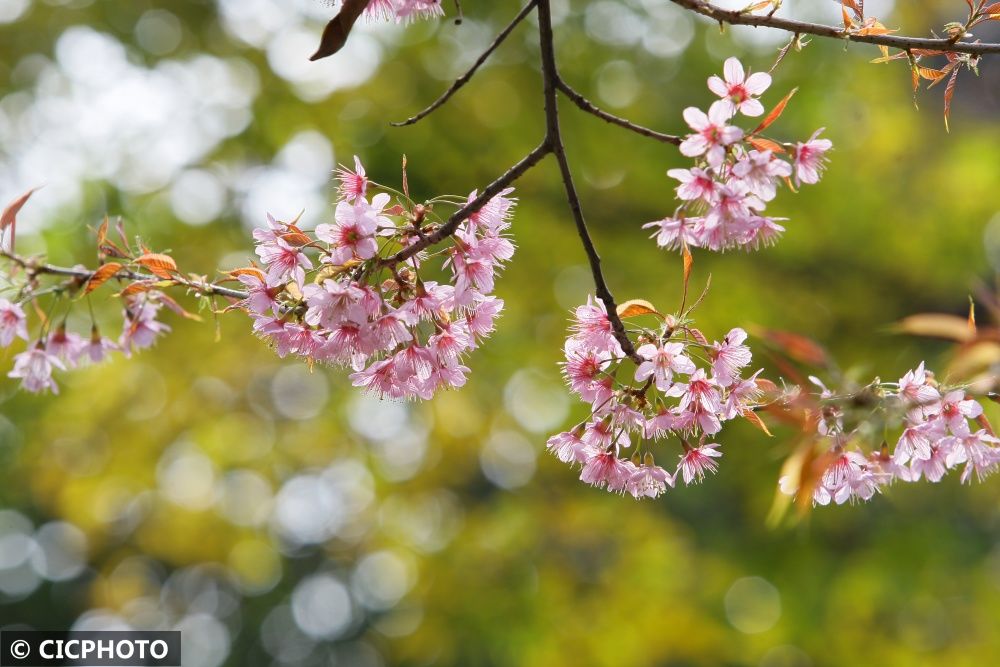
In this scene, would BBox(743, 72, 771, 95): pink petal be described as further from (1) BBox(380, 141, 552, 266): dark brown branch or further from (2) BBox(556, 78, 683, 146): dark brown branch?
(1) BBox(380, 141, 552, 266): dark brown branch

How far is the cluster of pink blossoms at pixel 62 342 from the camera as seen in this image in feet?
4.75

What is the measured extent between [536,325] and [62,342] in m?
2.26

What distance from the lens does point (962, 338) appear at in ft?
2.45

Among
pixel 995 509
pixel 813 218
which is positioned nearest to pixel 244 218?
pixel 813 218

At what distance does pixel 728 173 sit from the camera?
1022 millimetres

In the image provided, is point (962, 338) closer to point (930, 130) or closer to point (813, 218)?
point (813, 218)

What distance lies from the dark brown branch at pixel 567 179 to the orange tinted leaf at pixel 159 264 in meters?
0.59

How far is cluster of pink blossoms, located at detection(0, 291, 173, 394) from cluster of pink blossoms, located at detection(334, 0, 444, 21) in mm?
534

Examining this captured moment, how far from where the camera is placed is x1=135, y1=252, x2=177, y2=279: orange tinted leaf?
1.32m

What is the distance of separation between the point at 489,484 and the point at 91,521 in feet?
7.33

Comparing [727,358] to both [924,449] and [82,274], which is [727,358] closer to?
[924,449]

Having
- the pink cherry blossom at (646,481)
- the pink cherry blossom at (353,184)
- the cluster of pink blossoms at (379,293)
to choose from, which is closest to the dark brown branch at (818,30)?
the cluster of pink blossoms at (379,293)

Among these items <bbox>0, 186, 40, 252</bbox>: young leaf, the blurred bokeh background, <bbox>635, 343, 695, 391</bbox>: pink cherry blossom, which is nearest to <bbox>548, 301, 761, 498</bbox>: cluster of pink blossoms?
<bbox>635, 343, 695, 391</bbox>: pink cherry blossom

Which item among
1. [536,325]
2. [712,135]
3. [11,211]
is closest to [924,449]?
[712,135]
